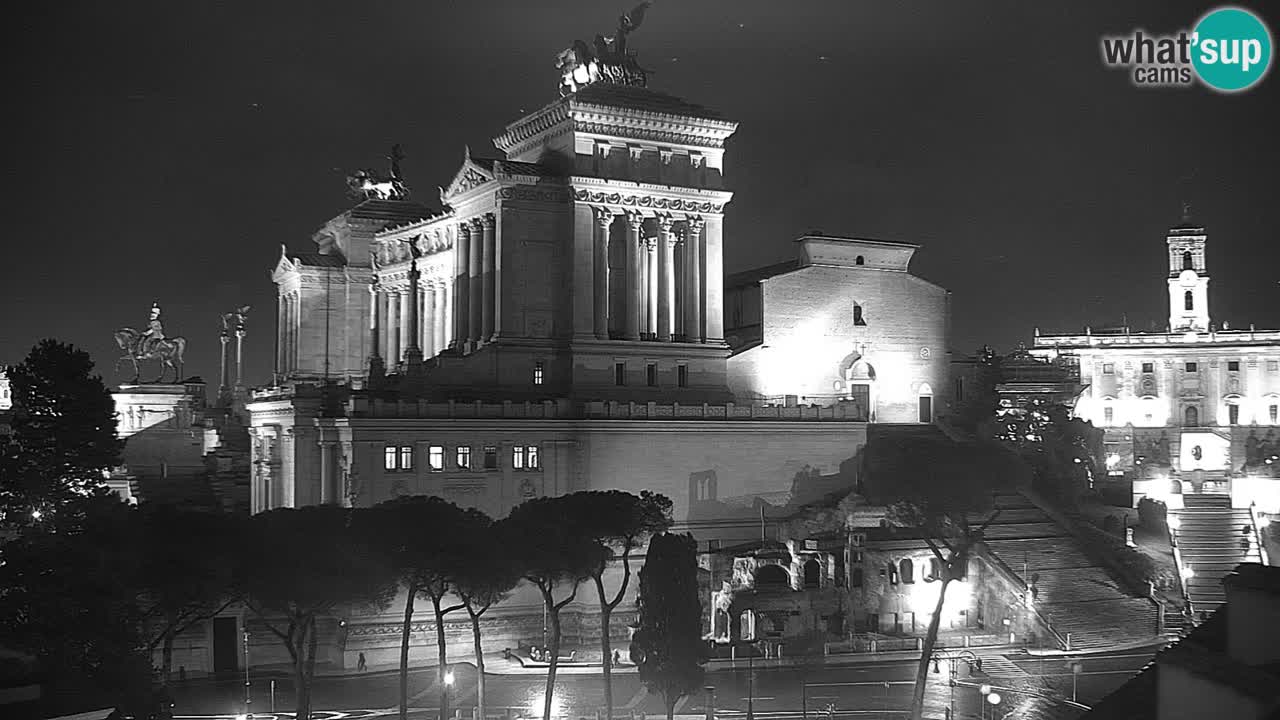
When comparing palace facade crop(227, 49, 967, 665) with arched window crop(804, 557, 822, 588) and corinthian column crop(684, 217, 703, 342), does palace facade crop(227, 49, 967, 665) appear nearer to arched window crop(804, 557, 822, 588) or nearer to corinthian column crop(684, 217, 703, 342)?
corinthian column crop(684, 217, 703, 342)

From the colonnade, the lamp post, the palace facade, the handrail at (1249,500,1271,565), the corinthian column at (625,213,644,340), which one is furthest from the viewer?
the corinthian column at (625,213,644,340)

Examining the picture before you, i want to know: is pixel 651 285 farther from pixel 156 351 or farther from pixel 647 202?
pixel 156 351

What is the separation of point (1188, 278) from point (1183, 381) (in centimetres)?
1150

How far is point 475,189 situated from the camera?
8381 cm

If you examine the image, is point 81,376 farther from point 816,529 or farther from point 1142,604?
point 1142,604

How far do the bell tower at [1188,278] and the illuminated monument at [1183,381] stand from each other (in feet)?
0.34

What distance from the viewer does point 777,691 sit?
58.8 meters

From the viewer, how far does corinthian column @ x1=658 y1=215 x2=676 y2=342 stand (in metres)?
85.2

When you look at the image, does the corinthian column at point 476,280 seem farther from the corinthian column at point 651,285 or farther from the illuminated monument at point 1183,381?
the illuminated monument at point 1183,381

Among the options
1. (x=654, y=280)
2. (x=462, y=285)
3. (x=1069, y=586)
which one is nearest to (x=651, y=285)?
(x=654, y=280)

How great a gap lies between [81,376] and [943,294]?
59050mm

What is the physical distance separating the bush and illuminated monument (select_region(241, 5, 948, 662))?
16.0 metres

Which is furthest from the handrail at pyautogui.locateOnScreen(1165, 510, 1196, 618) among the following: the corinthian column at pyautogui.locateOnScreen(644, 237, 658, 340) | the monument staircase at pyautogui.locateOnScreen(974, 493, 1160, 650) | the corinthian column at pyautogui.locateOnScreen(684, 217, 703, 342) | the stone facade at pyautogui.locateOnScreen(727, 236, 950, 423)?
the corinthian column at pyautogui.locateOnScreen(644, 237, 658, 340)

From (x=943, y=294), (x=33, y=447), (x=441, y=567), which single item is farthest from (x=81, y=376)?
(x=943, y=294)
